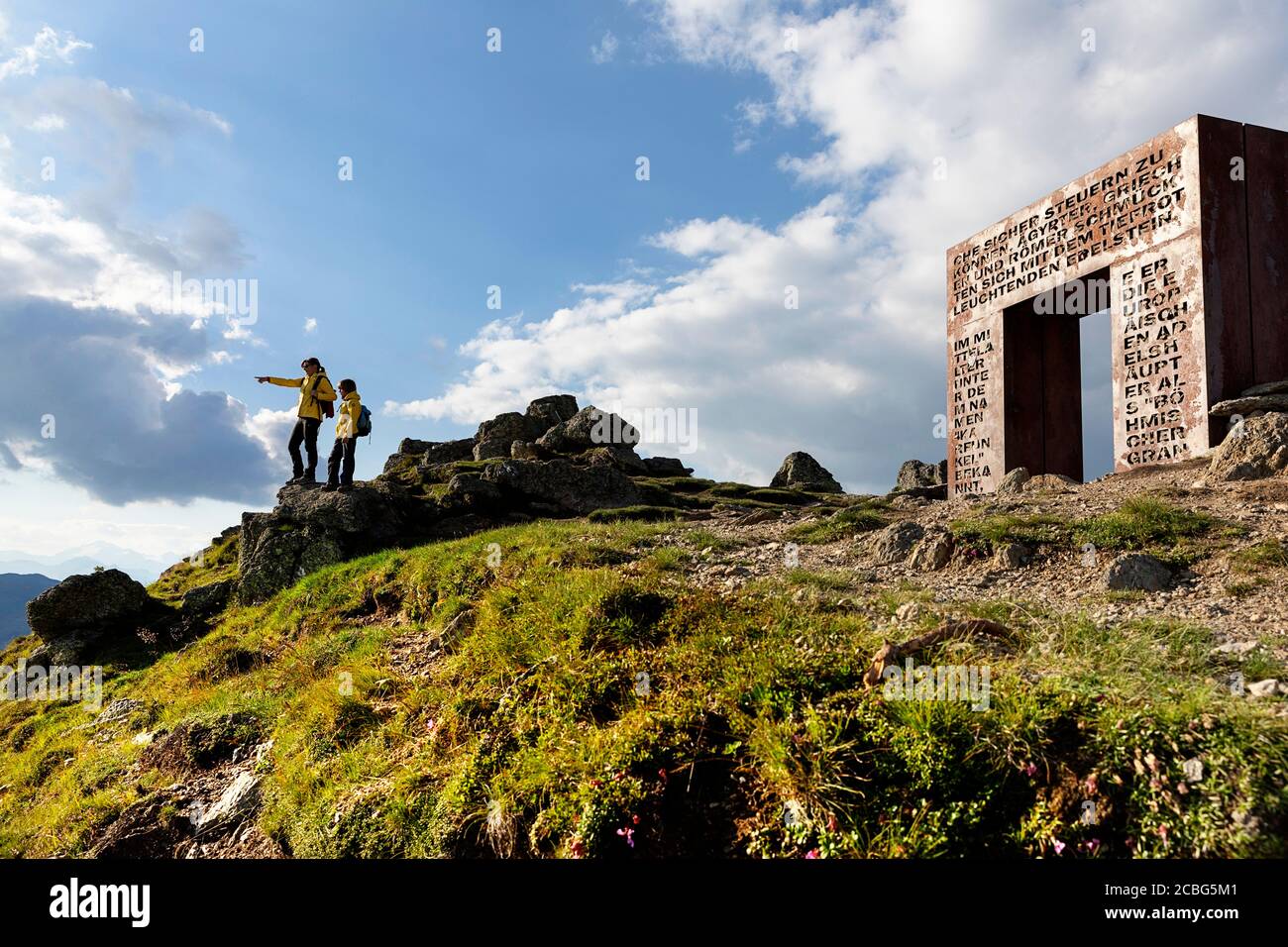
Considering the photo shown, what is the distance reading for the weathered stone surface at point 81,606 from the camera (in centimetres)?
1606

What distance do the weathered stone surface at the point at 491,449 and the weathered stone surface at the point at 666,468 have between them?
16.7 ft

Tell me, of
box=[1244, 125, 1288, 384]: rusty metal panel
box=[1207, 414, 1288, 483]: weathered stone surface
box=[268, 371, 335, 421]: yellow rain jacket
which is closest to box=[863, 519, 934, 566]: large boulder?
box=[1207, 414, 1288, 483]: weathered stone surface

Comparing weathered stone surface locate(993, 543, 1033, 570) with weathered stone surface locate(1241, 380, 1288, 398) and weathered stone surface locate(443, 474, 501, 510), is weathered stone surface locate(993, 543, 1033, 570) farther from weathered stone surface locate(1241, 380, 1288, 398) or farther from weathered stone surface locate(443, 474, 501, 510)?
weathered stone surface locate(443, 474, 501, 510)

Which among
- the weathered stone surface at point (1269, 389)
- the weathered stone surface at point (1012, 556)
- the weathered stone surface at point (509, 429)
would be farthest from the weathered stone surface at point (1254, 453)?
the weathered stone surface at point (509, 429)

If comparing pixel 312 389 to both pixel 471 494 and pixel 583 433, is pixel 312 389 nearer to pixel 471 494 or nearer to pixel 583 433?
pixel 471 494

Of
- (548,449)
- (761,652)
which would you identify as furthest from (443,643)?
(548,449)

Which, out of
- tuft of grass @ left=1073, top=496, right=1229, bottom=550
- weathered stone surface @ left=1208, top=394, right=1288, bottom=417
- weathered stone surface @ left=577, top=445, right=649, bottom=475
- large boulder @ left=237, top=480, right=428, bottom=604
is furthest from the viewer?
weathered stone surface @ left=577, top=445, right=649, bottom=475

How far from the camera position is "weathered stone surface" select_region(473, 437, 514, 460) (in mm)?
27255

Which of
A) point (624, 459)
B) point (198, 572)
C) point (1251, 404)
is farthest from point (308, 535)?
point (1251, 404)

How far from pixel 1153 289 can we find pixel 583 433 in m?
17.7

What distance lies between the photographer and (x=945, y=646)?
203 inches

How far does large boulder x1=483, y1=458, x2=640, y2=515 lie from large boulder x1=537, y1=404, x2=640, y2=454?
318 inches

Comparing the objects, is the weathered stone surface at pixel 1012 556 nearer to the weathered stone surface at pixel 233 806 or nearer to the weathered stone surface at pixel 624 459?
the weathered stone surface at pixel 233 806
